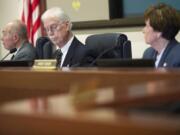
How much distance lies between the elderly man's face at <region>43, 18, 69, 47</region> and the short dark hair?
65 centimetres

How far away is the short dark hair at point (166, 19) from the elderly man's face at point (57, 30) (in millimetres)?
645

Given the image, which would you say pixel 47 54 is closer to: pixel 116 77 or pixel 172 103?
→ pixel 116 77

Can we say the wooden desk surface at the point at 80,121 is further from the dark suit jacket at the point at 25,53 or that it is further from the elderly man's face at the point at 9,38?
the elderly man's face at the point at 9,38

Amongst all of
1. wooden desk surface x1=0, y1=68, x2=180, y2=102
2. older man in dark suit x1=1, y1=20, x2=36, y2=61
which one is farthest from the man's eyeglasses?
wooden desk surface x1=0, y1=68, x2=180, y2=102

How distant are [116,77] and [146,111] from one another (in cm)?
66

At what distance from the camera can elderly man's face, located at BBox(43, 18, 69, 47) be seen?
294 cm

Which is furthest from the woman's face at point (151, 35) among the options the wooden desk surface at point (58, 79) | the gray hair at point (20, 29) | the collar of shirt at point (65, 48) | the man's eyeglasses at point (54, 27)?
the wooden desk surface at point (58, 79)

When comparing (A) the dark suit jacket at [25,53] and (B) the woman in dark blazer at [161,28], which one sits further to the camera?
(A) the dark suit jacket at [25,53]

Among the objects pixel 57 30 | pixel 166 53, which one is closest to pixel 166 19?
pixel 166 53

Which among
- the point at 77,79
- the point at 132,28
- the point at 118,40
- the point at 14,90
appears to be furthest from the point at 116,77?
the point at 132,28

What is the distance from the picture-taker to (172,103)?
0.46m

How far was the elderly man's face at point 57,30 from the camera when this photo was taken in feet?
9.63

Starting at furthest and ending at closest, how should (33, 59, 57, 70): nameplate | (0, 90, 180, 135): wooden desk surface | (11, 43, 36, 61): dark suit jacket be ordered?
(11, 43, 36, 61): dark suit jacket < (33, 59, 57, 70): nameplate < (0, 90, 180, 135): wooden desk surface

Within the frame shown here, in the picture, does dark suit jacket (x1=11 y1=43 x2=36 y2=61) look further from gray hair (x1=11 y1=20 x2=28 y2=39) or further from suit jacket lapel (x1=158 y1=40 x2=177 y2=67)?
suit jacket lapel (x1=158 y1=40 x2=177 y2=67)
